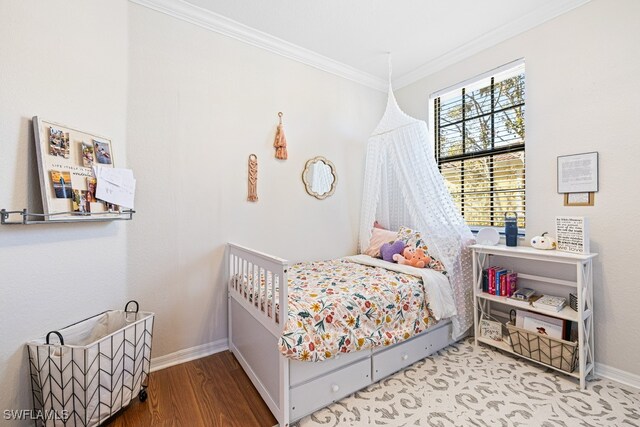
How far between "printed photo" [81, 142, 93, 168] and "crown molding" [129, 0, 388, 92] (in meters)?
1.24

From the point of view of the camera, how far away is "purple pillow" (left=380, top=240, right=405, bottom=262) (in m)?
2.67

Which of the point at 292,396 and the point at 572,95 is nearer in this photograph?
the point at 292,396

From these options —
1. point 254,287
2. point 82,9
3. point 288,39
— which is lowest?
point 254,287

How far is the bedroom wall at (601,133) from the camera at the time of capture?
6.20 ft

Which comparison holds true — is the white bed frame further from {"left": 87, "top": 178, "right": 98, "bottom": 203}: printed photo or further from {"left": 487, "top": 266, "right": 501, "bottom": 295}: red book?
{"left": 87, "top": 178, "right": 98, "bottom": 203}: printed photo

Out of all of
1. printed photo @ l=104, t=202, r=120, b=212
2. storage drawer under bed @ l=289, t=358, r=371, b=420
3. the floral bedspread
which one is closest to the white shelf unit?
the floral bedspread

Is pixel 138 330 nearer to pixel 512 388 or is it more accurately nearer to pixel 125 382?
pixel 125 382

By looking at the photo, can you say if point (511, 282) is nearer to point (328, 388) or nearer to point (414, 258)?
point (414, 258)

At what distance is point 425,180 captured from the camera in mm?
2465

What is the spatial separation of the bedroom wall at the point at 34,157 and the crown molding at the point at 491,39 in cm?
293

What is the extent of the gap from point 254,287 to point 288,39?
235 cm

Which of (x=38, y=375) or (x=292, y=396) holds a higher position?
(x=38, y=375)

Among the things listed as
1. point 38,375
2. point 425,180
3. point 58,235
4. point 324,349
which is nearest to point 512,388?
point 324,349

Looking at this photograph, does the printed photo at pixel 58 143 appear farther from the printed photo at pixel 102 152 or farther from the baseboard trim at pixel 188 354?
the baseboard trim at pixel 188 354
